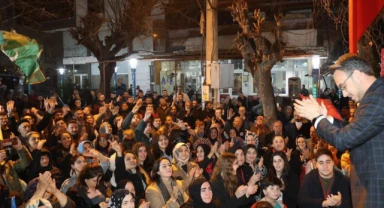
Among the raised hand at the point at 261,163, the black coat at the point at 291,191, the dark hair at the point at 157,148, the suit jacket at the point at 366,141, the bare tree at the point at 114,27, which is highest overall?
the bare tree at the point at 114,27

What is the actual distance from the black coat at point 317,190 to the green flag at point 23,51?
12.5ft

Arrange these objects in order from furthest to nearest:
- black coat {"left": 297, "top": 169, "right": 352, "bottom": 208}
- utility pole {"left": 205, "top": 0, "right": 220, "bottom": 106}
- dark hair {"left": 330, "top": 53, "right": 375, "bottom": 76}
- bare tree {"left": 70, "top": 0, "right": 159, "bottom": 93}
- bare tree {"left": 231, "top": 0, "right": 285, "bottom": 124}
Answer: bare tree {"left": 70, "top": 0, "right": 159, "bottom": 93}, utility pole {"left": 205, "top": 0, "right": 220, "bottom": 106}, bare tree {"left": 231, "top": 0, "right": 285, "bottom": 124}, black coat {"left": 297, "top": 169, "right": 352, "bottom": 208}, dark hair {"left": 330, "top": 53, "right": 375, "bottom": 76}

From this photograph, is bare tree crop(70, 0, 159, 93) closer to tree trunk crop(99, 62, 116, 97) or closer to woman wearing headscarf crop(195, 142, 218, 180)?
tree trunk crop(99, 62, 116, 97)

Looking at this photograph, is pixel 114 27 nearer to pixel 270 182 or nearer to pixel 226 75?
pixel 226 75

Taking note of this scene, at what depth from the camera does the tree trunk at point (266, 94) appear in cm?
1340

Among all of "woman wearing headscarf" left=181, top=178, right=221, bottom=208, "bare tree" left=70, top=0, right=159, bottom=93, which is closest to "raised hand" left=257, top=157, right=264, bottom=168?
"woman wearing headscarf" left=181, top=178, right=221, bottom=208

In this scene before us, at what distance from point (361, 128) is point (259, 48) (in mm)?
10400

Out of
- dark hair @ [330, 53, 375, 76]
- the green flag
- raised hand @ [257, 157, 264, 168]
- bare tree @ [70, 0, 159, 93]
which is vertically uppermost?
bare tree @ [70, 0, 159, 93]

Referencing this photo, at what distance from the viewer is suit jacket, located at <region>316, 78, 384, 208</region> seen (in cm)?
266

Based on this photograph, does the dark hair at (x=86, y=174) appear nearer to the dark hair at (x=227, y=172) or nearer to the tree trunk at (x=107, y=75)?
the dark hair at (x=227, y=172)

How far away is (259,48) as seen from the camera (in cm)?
1288

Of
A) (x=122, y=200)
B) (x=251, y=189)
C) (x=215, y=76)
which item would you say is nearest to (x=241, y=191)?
(x=251, y=189)

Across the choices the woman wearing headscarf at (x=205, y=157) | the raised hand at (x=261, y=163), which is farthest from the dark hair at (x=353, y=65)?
the woman wearing headscarf at (x=205, y=157)

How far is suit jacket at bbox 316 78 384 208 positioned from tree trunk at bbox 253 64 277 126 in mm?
10583
